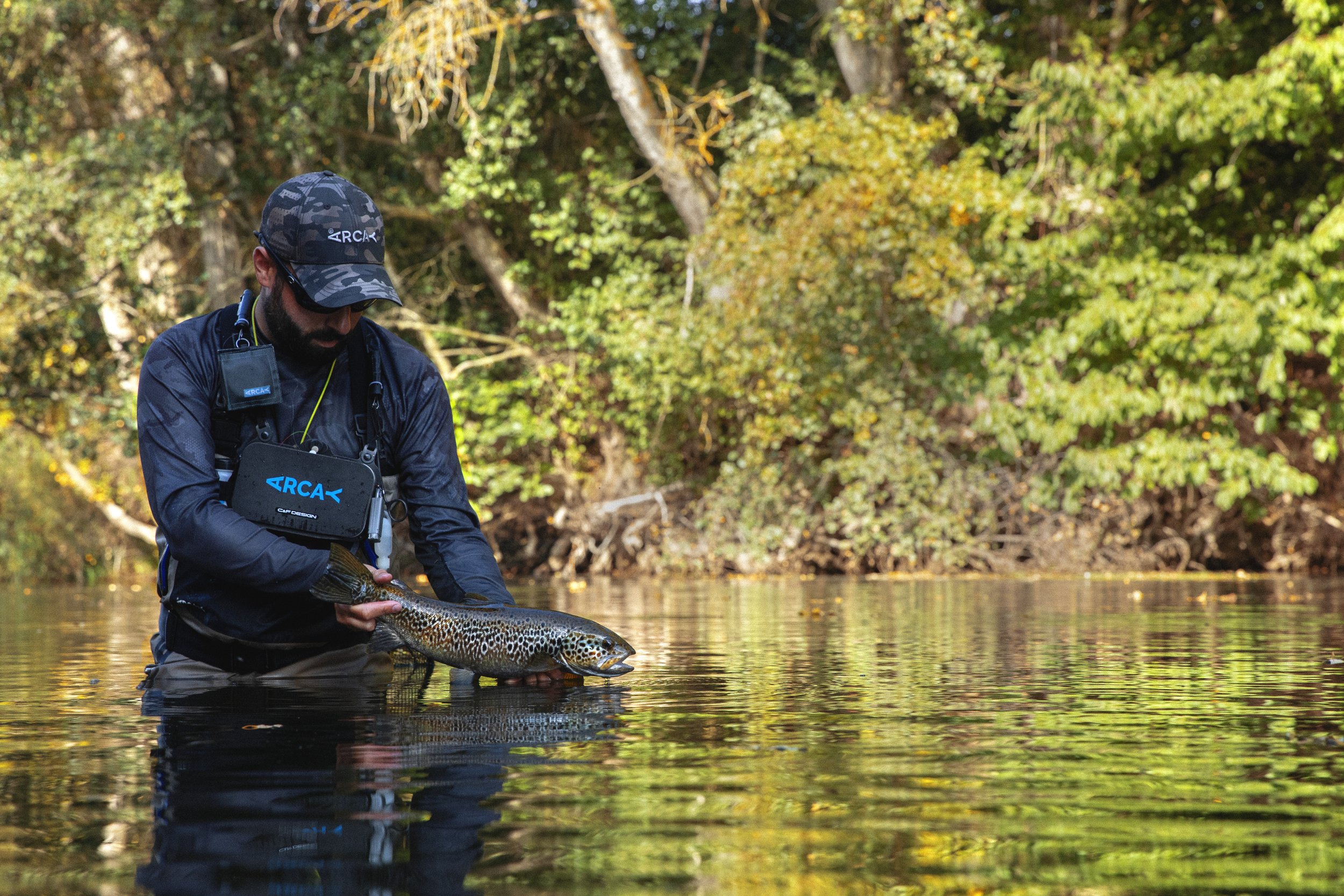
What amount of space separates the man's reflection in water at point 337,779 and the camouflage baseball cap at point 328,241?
1274 millimetres

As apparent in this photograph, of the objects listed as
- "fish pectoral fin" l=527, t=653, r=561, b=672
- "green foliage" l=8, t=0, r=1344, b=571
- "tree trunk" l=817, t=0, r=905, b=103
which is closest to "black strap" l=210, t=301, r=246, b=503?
"fish pectoral fin" l=527, t=653, r=561, b=672

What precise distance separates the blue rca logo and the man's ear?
633 mm

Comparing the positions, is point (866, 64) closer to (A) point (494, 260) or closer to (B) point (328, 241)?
(A) point (494, 260)

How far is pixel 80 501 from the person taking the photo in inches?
1077

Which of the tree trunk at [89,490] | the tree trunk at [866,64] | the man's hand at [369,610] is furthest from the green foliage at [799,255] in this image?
the man's hand at [369,610]

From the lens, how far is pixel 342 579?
197 inches

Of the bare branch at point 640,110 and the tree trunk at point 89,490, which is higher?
the bare branch at point 640,110

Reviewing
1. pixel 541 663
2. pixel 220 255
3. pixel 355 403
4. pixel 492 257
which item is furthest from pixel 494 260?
pixel 541 663

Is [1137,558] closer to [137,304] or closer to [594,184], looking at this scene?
[594,184]

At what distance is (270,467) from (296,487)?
0.10 metres

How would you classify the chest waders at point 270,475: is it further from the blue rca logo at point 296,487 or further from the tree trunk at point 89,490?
the tree trunk at point 89,490

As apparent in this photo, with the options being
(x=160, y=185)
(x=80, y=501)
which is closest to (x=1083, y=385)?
(x=160, y=185)

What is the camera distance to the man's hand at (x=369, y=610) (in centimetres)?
499

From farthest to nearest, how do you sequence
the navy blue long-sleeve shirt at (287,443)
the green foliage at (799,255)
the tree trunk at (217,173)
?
the tree trunk at (217,173)
the green foliage at (799,255)
the navy blue long-sleeve shirt at (287,443)
